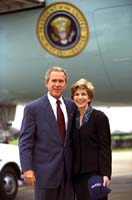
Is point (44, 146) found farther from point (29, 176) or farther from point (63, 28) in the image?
point (63, 28)

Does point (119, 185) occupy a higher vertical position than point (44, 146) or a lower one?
lower

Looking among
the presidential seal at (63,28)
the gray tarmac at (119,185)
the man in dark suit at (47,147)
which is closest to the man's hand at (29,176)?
the man in dark suit at (47,147)

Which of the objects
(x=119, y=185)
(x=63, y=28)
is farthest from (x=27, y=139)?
(x=119, y=185)

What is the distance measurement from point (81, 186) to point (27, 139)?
1.88 feet

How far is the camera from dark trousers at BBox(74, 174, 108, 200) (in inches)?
166

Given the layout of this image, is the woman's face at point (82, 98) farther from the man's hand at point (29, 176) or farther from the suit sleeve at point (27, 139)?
the man's hand at point (29, 176)

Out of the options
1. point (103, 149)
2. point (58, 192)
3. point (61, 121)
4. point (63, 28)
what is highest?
point (63, 28)

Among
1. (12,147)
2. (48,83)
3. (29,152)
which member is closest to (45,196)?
(29,152)

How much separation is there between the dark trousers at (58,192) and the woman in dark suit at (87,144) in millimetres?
81

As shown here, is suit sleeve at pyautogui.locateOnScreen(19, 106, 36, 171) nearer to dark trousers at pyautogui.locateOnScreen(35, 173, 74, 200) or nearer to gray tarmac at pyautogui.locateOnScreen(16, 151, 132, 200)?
Answer: dark trousers at pyautogui.locateOnScreen(35, 173, 74, 200)

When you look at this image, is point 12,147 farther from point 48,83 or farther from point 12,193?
point 48,83

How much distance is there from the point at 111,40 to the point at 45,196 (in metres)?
3.60

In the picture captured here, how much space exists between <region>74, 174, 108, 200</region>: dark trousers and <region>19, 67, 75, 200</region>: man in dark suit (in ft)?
0.34

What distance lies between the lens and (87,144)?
13.7 ft
